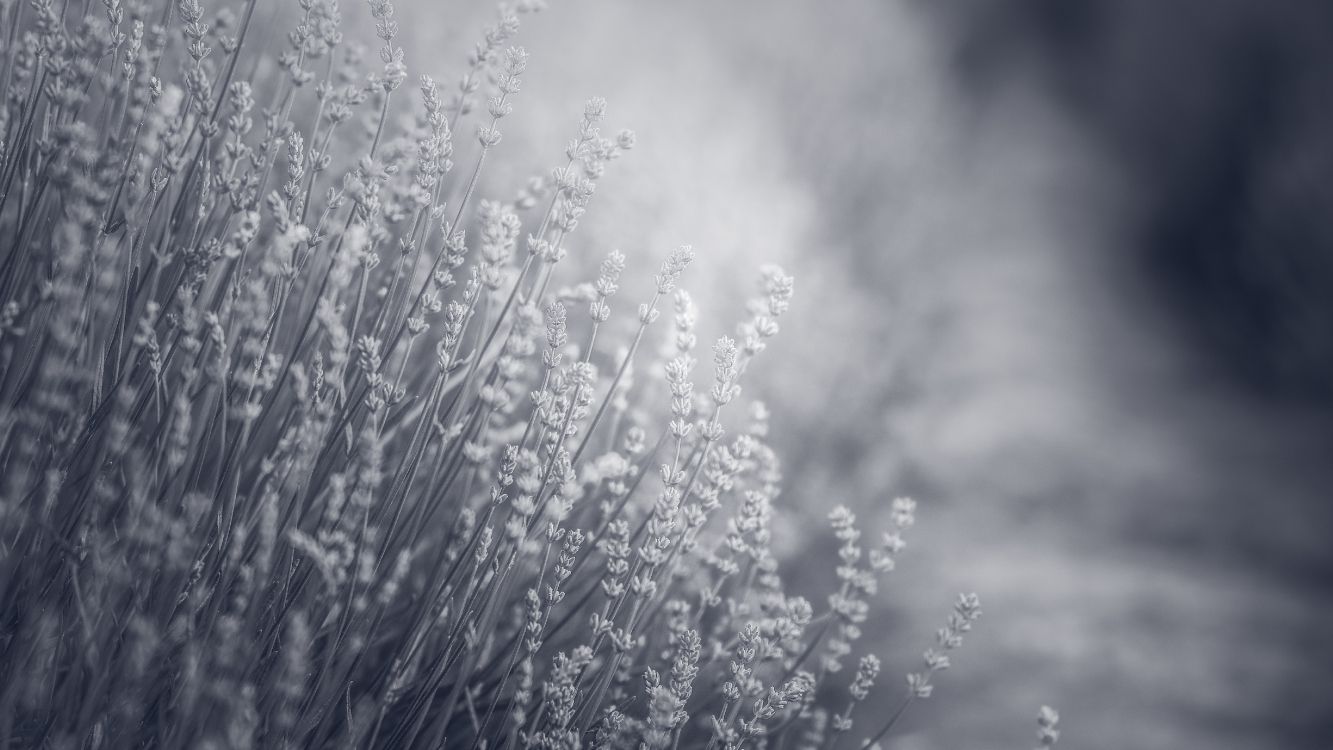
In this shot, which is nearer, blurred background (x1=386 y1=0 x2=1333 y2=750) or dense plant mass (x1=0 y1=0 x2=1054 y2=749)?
dense plant mass (x1=0 y1=0 x2=1054 y2=749)

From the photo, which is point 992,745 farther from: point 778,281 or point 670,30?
point 670,30

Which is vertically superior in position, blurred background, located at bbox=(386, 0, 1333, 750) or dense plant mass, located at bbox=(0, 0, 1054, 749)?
blurred background, located at bbox=(386, 0, 1333, 750)

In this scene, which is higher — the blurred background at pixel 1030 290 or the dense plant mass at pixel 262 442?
→ the blurred background at pixel 1030 290

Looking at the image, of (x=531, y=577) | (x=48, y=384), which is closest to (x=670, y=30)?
(x=531, y=577)

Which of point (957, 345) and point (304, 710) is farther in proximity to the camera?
point (957, 345)

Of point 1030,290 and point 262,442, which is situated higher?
point 1030,290

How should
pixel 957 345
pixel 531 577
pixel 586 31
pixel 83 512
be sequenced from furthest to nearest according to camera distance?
pixel 957 345, pixel 586 31, pixel 531 577, pixel 83 512

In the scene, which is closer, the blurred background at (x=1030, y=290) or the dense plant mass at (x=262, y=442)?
the dense plant mass at (x=262, y=442)

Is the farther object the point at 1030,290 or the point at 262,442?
the point at 1030,290
